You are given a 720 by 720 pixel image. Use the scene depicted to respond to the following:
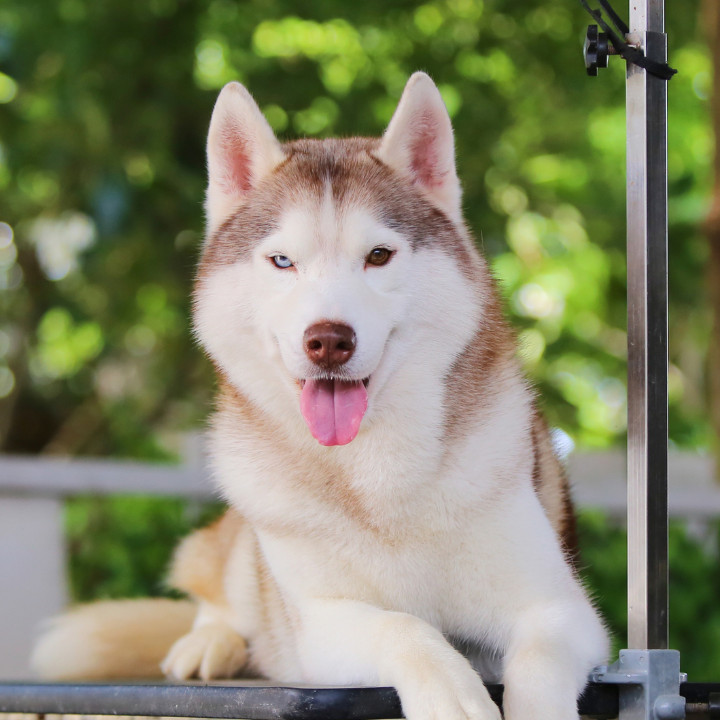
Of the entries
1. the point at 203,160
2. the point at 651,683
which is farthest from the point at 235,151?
the point at 203,160

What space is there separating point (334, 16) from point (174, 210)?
52.7 inches

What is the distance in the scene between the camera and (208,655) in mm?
2598

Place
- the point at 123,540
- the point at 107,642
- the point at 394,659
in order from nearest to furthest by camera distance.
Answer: the point at 394,659, the point at 107,642, the point at 123,540

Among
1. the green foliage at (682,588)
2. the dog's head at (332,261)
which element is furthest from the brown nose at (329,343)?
the green foliage at (682,588)

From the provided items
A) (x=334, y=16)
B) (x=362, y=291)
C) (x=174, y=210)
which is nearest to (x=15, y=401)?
(x=174, y=210)

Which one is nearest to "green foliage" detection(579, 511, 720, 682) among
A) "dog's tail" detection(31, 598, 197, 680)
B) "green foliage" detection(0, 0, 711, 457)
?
"green foliage" detection(0, 0, 711, 457)

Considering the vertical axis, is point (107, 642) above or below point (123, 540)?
above

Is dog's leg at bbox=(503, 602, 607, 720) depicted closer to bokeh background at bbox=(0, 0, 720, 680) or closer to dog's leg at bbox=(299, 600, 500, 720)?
dog's leg at bbox=(299, 600, 500, 720)

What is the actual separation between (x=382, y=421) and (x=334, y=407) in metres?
0.18

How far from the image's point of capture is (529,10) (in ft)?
18.4

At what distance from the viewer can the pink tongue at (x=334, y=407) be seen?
1.97 meters

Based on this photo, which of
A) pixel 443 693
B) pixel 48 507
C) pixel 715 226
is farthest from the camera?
pixel 715 226

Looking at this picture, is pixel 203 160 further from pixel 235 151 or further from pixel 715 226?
pixel 235 151

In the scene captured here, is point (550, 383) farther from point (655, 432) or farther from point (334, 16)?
point (655, 432)
